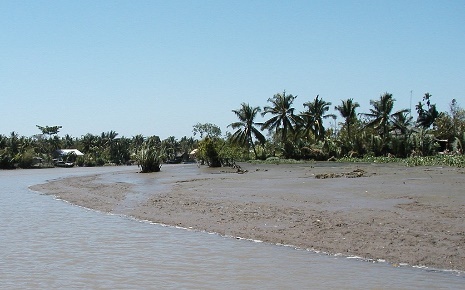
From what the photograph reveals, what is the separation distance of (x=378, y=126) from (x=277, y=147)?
42.5 feet

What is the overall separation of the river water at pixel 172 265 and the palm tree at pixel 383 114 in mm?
50783

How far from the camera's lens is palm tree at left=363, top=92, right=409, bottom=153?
60000 millimetres

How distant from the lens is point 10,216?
17109 mm

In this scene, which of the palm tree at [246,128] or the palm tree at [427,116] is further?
the palm tree at [427,116]

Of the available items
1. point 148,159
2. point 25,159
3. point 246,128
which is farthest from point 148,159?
point 25,159

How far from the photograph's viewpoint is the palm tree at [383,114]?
60000 mm

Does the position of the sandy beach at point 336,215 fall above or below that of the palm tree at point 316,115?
below

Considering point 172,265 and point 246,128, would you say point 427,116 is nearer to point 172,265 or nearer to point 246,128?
point 246,128

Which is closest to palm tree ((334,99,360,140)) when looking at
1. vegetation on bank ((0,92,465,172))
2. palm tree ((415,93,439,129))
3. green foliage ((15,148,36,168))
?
vegetation on bank ((0,92,465,172))

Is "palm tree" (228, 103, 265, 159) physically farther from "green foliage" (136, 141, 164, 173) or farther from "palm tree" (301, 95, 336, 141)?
"green foliage" (136, 141, 164, 173)

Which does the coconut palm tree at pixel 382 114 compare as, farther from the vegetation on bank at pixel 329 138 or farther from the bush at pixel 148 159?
the bush at pixel 148 159

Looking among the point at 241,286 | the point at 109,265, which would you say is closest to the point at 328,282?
the point at 241,286

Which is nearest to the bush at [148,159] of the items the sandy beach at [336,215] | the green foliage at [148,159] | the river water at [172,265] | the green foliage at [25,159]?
the green foliage at [148,159]

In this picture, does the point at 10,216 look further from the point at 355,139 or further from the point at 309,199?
the point at 355,139
